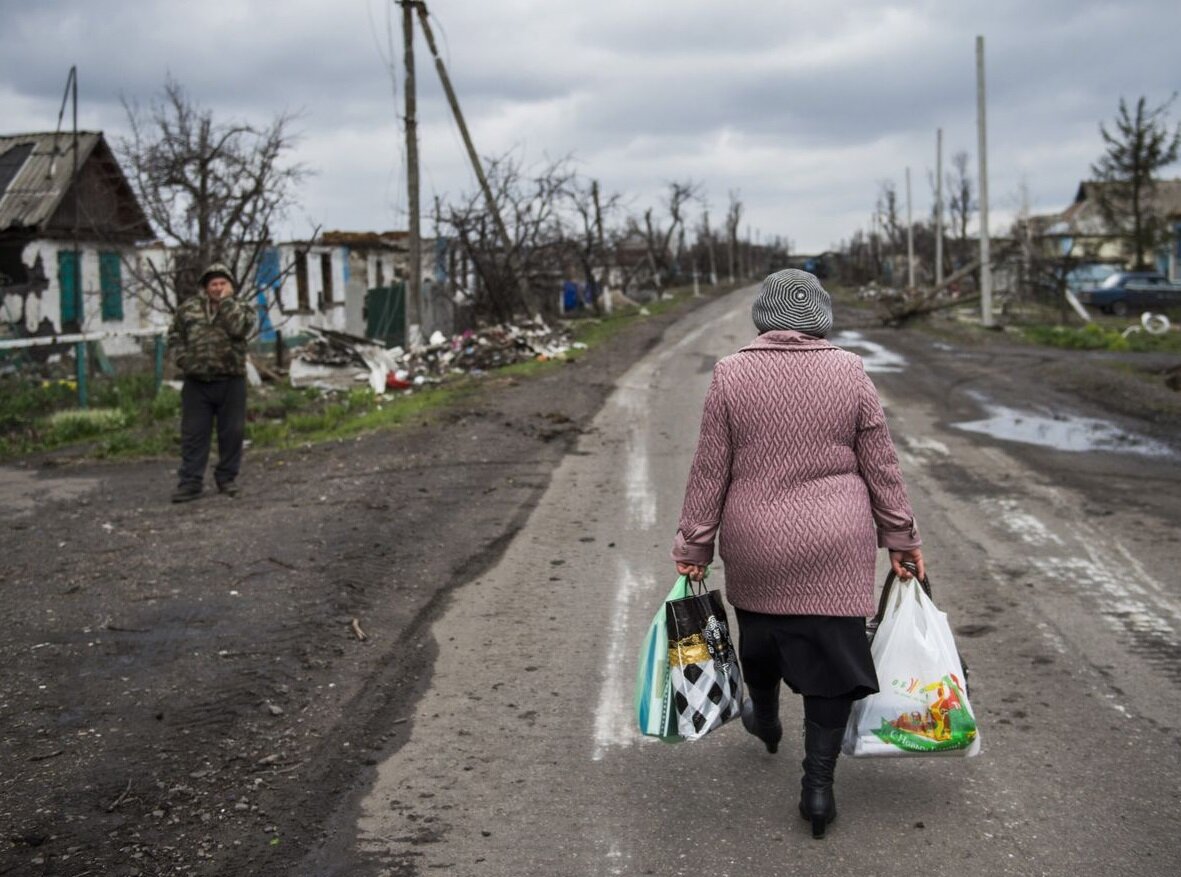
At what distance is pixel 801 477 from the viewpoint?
380cm

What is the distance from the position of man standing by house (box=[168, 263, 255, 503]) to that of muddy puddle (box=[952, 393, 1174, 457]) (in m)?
7.16

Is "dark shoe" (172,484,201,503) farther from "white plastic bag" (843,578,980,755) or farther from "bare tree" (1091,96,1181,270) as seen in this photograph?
"bare tree" (1091,96,1181,270)

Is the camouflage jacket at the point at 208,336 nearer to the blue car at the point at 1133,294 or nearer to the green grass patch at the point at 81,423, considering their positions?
the green grass patch at the point at 81,423

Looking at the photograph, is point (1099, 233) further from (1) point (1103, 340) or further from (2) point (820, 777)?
(2) point (820, 777)

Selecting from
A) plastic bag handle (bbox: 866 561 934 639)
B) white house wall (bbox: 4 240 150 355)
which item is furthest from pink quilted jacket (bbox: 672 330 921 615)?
white house wall (bbox: 4 240 150 355)

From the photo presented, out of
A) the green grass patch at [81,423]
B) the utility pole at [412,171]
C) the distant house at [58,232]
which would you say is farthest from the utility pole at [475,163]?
the green grass patch at [81,423]

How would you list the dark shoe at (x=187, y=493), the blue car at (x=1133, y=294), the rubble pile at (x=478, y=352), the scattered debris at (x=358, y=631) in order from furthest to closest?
the blue car at (x=1133, y=294) < the rubble pile at (x=478, y=352) < the dark shoe at (x=187, y=493) < the scattered debris at (x=358, y=631)

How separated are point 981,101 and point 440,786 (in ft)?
94.9

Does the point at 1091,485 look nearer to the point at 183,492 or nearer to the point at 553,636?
the point at 553,636

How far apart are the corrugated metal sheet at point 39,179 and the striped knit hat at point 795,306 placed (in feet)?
78.9

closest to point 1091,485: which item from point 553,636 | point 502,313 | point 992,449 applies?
point 992,449

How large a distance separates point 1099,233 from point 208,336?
54.9 m

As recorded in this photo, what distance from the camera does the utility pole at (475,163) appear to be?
24.3 meters

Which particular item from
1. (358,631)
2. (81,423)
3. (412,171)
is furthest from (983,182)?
(358,631)
